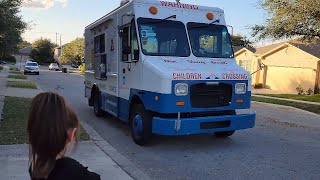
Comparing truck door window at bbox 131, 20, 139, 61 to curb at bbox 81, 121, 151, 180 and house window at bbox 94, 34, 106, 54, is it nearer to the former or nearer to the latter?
curb at bbox 81, 121, 151, 180

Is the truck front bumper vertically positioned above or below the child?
below

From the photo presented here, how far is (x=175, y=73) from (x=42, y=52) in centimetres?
10215

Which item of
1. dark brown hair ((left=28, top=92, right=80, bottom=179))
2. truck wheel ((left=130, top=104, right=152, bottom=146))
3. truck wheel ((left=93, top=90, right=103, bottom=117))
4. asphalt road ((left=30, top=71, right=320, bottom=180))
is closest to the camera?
dark brown hair ((left=28, top=92, right=80, bottom=179))

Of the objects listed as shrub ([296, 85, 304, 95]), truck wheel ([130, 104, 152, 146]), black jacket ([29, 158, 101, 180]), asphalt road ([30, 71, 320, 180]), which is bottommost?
shrub ([296, 85, 304, 95])

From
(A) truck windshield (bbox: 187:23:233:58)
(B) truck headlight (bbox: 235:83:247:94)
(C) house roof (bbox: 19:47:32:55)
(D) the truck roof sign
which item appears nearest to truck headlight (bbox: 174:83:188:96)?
(B) truck headlight (bbox: 235:83:247:94)

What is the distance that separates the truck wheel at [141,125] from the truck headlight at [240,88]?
1.85 m

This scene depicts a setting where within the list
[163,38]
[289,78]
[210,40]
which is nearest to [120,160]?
[163,38]

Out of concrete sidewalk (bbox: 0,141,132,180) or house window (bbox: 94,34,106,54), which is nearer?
concrete sidewalk (bbox: 0,141,132,180)

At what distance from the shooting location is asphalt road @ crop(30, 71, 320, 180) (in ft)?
21.1

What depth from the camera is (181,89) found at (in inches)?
297

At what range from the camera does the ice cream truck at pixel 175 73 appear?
7.58 m

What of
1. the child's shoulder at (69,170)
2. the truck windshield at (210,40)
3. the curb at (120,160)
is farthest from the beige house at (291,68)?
the child's shoulder at (69,170)

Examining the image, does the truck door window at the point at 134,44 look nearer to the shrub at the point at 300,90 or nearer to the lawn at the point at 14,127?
the lawn at the point at 14,127

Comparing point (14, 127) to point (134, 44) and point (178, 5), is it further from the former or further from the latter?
point (178, 5)
